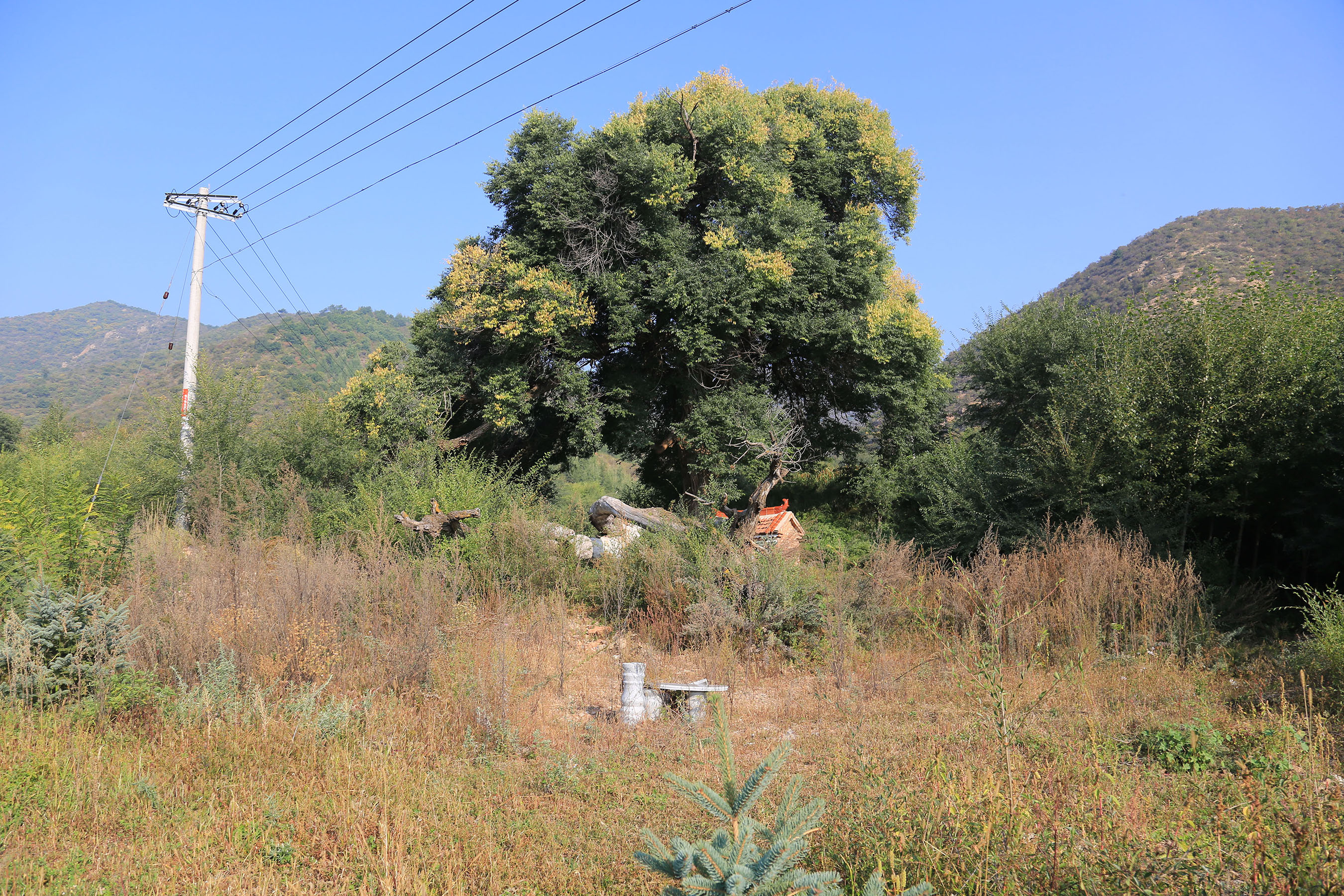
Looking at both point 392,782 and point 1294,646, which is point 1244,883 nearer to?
point 392,782

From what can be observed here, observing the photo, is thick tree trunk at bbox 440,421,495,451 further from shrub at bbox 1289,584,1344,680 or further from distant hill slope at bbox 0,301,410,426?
shrub at bbox 1289,584,1344,680

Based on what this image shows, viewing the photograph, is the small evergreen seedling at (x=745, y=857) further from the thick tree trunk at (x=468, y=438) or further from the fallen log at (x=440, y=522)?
the thick tree trunk at (x=468, y=438)

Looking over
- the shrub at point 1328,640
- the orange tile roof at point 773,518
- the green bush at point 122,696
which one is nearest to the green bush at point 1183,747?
the shrub at point 1328,640

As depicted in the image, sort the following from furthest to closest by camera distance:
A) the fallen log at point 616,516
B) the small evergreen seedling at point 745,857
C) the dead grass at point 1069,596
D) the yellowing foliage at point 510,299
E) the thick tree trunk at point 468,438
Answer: the thick tree trunk at point 468,438
the yellowing foliage at point 510,299
the fallen log at point 616,516
the dead grass at point 1069,596
the small evergreen seedling at point 745,857

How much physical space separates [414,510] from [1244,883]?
11.6 m

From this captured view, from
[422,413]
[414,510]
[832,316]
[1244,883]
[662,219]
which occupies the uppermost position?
[662,219]

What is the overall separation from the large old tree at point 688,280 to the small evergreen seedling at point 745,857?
1215 cm

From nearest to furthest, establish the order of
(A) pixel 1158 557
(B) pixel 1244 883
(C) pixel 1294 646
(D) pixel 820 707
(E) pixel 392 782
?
(B) pixel 1244 883, (E) pixel 392 782, (D) pixel 820 707, (C) pixel 1294 646, (A) pixel 1158 557

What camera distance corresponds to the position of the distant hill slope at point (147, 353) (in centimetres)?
3656

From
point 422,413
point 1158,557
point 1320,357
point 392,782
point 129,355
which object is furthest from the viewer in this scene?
point 129,355

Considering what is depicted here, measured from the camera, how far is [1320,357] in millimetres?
10562

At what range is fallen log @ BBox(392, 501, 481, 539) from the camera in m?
11.3

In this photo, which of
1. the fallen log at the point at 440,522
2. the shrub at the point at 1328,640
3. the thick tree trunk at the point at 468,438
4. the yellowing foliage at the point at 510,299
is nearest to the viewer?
the shrub at the point at 1328,640

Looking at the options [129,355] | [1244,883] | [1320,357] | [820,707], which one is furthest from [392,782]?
[129,355]
